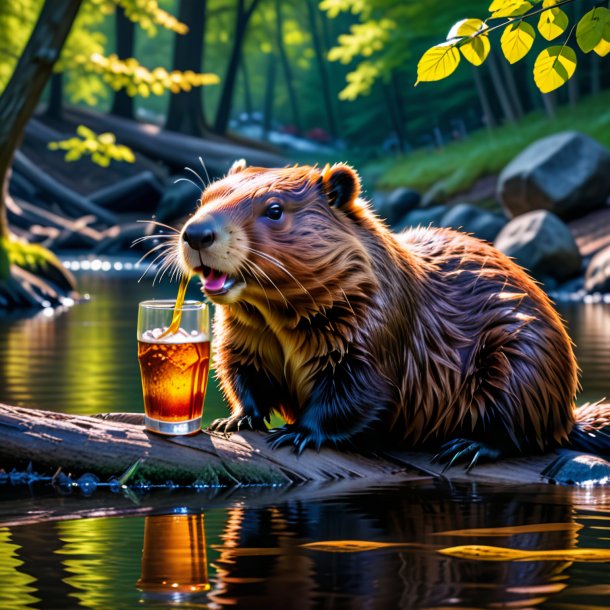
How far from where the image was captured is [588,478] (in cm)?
567

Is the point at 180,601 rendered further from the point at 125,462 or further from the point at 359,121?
the point at 359,121

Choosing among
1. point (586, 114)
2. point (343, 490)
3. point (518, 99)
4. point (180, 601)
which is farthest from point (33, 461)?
point (518, 99)

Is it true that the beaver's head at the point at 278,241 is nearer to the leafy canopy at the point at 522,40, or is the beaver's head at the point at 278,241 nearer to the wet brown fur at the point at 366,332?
the wet brown fur at the point at 366,332

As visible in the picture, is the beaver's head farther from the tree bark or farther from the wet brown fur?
the tree bark

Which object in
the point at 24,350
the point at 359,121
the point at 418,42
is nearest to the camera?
the point at 24,350

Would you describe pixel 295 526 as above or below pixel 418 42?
below

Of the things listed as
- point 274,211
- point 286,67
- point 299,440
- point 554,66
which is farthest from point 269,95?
point 554,66

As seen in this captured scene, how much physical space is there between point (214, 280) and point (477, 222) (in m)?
19.9

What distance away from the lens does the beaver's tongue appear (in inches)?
214

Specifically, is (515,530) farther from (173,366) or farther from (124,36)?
(124,36)

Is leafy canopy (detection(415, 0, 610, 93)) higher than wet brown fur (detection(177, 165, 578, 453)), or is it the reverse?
leafy canopy (detection(415, 0, 610, 93))

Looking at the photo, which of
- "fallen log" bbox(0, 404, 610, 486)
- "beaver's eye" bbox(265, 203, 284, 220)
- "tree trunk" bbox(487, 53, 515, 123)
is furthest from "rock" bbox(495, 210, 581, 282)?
"tree trunk" bbox(487, 53, 515, 123)

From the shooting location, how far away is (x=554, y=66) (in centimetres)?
435

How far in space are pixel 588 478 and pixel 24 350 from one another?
7.48 meters
